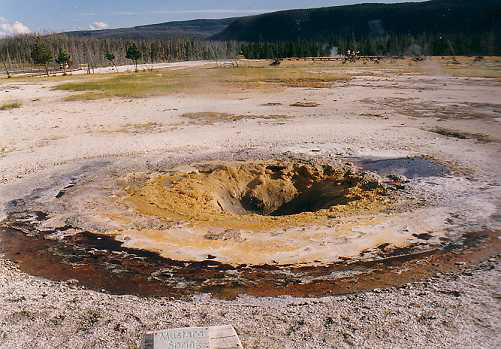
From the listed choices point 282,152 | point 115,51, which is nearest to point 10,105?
point 282,152

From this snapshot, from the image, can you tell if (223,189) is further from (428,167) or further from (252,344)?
(252,344)

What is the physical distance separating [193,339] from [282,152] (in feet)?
37.0

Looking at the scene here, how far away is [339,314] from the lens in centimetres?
671

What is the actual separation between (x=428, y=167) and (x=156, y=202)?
26.0ft

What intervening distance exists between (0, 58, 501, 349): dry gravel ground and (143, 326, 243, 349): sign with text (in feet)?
2.96

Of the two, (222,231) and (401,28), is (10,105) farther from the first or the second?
(401,28)

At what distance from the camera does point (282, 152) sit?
16.0 m

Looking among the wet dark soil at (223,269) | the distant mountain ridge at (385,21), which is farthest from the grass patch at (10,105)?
the distant mountain ridge at (385,21)

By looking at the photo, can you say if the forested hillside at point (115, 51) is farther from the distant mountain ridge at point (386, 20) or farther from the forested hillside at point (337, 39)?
the distant mountain ridge at point (386, 20)

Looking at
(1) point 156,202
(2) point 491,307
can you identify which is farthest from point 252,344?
(1) point 156,202

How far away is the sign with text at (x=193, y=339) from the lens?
5.01 metres

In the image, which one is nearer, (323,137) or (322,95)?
(323,137)

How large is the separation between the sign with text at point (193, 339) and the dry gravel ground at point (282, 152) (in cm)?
90

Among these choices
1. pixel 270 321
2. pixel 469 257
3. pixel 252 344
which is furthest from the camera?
pixel 469 257
